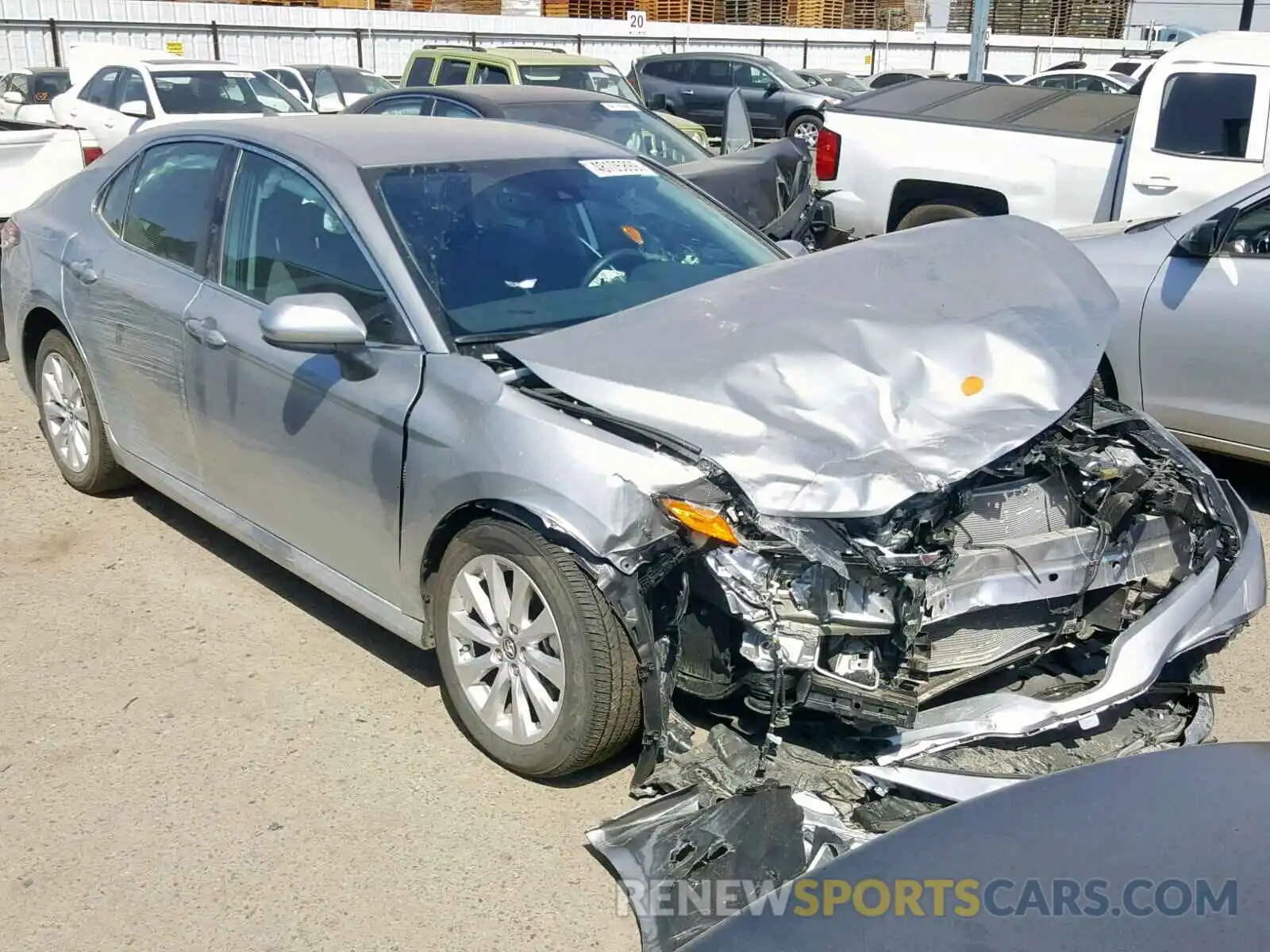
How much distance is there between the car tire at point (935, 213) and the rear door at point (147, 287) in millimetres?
5562

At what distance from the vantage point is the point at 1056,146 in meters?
8.55

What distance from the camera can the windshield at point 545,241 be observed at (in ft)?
12.6

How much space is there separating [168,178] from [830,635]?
325 cm

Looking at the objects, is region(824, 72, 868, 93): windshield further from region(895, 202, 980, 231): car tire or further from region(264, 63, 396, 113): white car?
region(895, 202, 980, 231): car tire

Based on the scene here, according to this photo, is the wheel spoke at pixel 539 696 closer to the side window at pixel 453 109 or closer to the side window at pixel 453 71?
the side window at pixel 453 109

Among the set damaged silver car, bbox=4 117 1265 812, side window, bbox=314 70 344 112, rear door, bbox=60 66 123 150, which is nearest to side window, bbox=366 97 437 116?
damaged silver car, bbox=4 117 1265 812

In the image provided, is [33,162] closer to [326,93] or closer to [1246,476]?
[1246,476]

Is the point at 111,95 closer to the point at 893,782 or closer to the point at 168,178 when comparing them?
the point at 168,178

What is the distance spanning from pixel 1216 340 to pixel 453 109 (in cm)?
577

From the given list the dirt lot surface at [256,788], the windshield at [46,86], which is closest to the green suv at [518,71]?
the windshield at [46,86]

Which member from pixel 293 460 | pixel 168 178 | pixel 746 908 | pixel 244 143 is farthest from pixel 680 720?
pixel 168 178

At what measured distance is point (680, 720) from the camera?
3377 millimetres

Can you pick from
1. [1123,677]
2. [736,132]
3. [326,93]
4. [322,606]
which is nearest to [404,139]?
[322,606]

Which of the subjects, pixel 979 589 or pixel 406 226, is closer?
pixel 979 589
